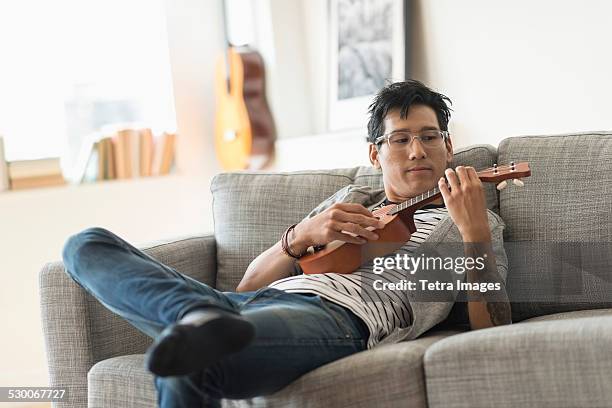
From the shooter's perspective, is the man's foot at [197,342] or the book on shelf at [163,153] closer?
the man's foot at [197,342]

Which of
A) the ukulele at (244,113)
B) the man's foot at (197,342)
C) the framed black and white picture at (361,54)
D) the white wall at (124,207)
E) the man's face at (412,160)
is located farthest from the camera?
Result: the ukulele at (244,113)

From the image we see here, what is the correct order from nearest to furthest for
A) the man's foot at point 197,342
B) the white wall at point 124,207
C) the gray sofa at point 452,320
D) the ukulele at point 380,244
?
the man's foot at point 197,342 < the gray sofa at point 452,320 < the ukulele at point 380,244 < the white wall at point 124,207

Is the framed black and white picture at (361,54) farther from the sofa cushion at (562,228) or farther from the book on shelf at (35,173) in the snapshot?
the sofa cushion at (562,228)

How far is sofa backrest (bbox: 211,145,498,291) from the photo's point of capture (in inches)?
102

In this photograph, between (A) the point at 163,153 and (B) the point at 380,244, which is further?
(A) the point at 163,153

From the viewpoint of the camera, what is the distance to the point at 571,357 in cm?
164

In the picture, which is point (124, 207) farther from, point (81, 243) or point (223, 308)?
point (223, 308)

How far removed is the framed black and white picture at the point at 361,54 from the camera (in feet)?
12.3

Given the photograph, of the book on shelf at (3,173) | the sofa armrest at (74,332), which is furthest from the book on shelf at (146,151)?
the sofa armrest at (74,332)

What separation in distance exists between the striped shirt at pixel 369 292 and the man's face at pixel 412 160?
0.12 metres

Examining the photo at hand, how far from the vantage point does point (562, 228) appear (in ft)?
7.35

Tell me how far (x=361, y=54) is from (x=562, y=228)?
6.16ft

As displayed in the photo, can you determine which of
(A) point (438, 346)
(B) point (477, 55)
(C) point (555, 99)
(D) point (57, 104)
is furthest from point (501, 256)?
(D) point (57, 104)

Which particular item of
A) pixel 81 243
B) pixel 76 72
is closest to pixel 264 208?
pixel 81 243
